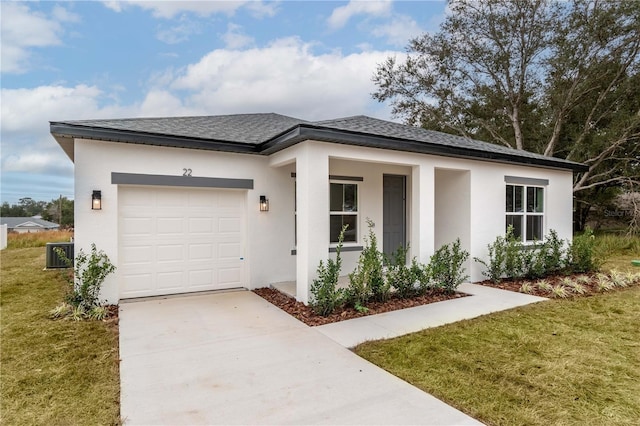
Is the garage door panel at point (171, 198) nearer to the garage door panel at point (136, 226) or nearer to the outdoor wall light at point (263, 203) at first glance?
the garage door panel at point (136, 226)

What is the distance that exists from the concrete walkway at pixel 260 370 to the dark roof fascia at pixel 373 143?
3.04 m

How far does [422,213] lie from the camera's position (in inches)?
297

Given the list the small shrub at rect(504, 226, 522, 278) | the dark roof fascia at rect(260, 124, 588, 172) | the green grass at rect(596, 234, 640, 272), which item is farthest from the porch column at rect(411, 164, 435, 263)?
the green grass at rect(596, 234, 640, 272)

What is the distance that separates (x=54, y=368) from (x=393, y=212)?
7.30 metres

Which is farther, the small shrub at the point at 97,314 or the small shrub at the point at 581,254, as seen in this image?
the small shrub at the point at 581,254

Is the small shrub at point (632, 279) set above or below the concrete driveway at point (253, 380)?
above

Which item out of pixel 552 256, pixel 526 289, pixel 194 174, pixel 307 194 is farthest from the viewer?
pixel 552 256

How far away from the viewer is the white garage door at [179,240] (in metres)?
6.73

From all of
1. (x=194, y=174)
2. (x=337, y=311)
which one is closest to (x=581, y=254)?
(x=337, y=311)

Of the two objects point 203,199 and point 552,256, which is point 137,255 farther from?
point 552,256

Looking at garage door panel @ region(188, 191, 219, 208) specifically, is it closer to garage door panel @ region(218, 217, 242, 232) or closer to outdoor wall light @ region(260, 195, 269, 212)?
garage door panel @ region(218, 217, 242, 232)

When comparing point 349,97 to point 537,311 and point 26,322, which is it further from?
point 26,322

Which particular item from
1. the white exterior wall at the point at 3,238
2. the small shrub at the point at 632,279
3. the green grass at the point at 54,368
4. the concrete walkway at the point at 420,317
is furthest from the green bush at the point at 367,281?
the white exterior wall at the point at 3,238

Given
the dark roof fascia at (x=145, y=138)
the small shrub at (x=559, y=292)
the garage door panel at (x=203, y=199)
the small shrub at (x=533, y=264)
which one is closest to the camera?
the dark roof fascia at (x=145, y=138)
